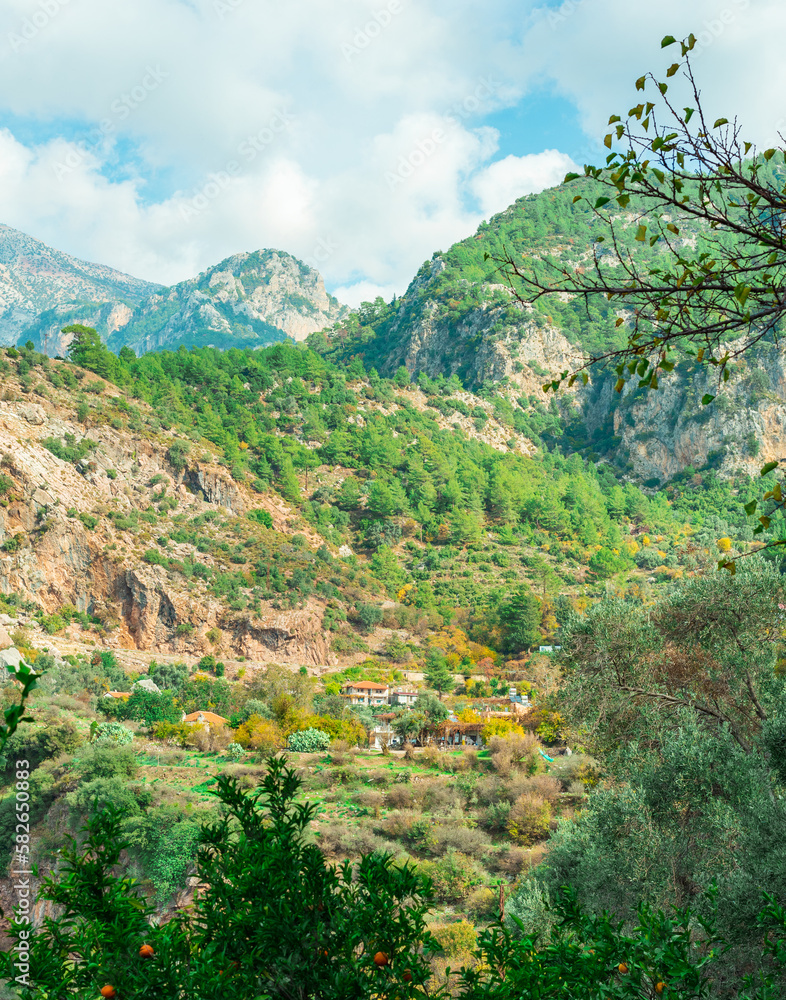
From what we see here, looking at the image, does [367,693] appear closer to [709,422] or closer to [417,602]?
[417,602]

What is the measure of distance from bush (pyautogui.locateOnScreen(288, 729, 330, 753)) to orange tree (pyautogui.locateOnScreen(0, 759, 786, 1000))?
2447cm

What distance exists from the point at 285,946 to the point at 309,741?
987 inches

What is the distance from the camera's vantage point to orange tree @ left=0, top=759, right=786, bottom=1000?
2.21 meters

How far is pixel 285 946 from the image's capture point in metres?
2.36

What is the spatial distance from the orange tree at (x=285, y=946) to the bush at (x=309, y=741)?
24473 millimetres

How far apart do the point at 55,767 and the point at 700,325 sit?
2343 cm

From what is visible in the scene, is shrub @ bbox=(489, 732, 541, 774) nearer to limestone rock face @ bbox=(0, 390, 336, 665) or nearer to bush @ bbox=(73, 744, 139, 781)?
bush @ bbox=(73, 744, 139, 781)

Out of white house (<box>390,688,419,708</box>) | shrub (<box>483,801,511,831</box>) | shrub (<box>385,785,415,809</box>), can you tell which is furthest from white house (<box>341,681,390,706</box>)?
shrub (<box>483,801,511,831</box>)

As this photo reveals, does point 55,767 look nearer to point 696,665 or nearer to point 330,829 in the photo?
point 330,829

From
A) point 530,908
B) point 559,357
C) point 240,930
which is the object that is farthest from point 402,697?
point 559,357

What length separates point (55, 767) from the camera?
20391mm

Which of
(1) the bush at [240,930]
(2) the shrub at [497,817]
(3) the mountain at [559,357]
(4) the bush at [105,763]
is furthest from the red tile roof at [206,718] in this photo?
(3) the mountain at [559,357]

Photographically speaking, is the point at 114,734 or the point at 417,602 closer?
the point at 114,734

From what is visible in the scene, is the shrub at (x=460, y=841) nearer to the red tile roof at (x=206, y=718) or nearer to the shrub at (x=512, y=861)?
the shrub at (x=512, y=861)
